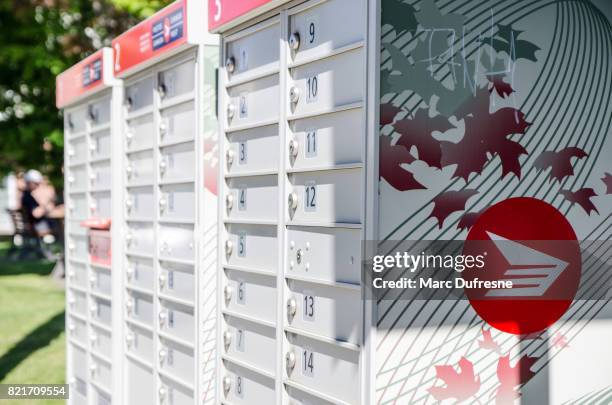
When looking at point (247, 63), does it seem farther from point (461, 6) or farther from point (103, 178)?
point (103, 178)

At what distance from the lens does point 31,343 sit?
31.7 feet

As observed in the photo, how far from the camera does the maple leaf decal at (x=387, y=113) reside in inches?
126

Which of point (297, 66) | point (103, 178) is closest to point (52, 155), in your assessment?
point (103, 178)

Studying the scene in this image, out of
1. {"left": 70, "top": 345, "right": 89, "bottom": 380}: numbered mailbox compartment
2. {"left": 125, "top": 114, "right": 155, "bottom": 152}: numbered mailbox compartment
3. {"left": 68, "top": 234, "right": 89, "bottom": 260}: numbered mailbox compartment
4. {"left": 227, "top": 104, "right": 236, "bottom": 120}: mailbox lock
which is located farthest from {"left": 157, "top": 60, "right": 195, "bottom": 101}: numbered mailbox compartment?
{"left": 70, "top": 345, "right": 89, "bottom": 380}: numbered mailbox compartment

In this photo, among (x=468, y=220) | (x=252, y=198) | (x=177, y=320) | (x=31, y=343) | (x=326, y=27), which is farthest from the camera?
(x=31, y=343)

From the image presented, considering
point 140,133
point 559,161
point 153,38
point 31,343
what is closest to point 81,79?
point 140,133

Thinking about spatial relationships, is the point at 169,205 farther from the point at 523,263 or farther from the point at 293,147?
the point at 523,263

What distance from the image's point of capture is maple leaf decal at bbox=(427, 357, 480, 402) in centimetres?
332

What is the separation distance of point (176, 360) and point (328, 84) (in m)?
2.27

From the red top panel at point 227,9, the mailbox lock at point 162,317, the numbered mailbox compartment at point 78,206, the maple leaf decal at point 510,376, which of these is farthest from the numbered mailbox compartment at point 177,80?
the maple leaf decal at point 510,376

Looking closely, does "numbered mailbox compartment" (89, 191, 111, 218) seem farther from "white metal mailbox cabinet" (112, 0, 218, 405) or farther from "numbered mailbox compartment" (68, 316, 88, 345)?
"numbered mailbox compartment" (68, 316, 88, 345)

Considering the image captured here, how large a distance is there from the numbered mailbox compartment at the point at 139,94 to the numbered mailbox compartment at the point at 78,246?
1446 mm

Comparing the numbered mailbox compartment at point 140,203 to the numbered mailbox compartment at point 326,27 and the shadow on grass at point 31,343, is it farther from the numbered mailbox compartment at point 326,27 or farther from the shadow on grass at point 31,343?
the shadow on grass at point 31,343

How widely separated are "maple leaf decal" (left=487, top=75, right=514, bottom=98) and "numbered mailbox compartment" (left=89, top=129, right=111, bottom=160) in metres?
3.53
